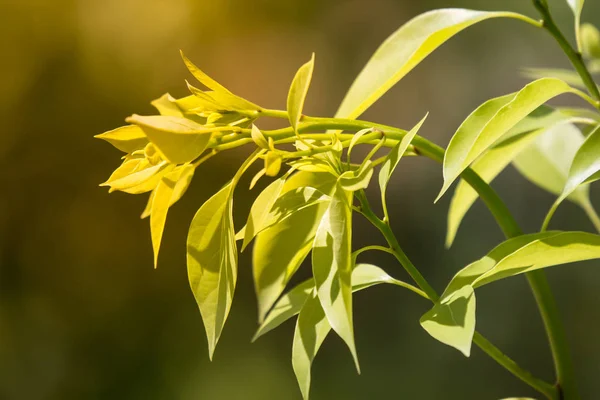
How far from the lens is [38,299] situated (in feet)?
4.81

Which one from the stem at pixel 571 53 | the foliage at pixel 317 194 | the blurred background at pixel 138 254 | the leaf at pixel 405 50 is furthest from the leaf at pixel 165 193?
the blurred background at pixel 138 254

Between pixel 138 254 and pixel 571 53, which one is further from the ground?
pixel 571 53

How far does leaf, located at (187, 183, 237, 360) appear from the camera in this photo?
247 millimetres

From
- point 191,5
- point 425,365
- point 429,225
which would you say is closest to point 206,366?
point 425,365

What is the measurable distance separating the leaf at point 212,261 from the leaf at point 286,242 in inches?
1.2

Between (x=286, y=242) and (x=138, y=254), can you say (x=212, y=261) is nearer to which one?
(x=286, y=242)

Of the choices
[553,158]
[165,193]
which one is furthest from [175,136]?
[553,158]

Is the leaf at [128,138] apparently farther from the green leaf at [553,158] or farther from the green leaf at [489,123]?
the green leaf at [553,158]

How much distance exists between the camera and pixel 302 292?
33cm

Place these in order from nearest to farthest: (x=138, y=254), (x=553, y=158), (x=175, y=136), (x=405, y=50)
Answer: (x=175, y=136) < (x=405, y=50) < (x=553, y=158) < (x=138, y=254)

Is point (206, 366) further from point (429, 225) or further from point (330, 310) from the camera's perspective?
point (330, 310)

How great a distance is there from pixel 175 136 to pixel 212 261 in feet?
0.21

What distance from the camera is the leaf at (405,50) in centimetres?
31

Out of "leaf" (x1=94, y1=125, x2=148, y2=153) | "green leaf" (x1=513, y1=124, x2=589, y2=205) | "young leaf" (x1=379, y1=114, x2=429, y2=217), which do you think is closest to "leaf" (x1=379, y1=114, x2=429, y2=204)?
"young leaf" (x1=379, y1=114, x2=429, y2=217)
